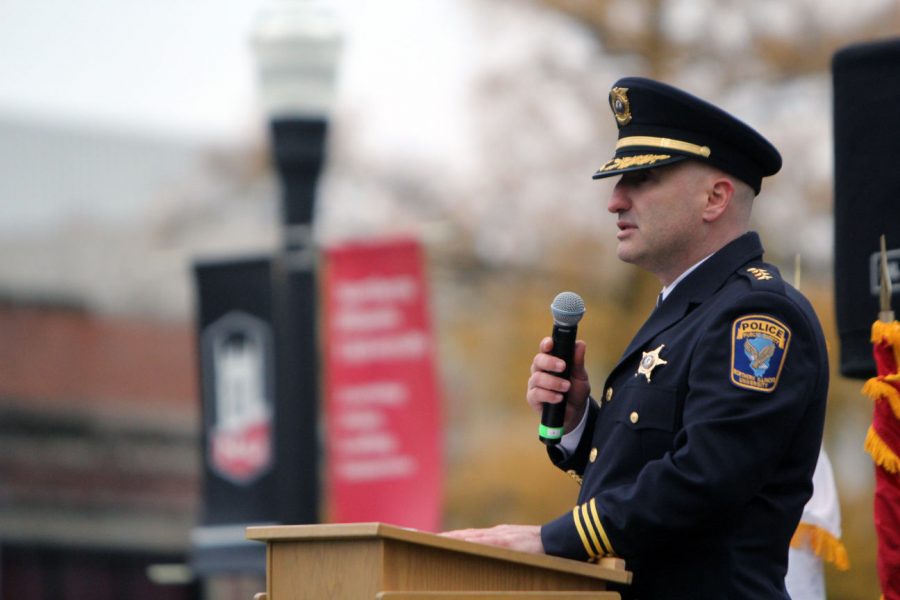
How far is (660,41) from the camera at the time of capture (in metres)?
17.6

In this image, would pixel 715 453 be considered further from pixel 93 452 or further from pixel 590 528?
pixel 93 452

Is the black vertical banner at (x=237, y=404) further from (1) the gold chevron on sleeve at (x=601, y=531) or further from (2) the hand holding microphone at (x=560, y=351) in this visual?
(1) the gold chevron on sleeve at (x=601, y=531)

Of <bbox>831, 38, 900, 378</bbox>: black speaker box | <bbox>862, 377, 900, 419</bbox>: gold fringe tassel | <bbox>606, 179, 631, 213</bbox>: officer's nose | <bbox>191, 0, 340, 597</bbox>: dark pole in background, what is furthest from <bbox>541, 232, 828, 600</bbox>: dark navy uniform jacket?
<bbox>191, 0, 340, 597</bbox>: dark pole in background

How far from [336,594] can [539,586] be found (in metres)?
0.41

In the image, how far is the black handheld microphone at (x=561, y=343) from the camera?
3898 mm

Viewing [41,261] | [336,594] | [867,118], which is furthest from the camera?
[41,261]

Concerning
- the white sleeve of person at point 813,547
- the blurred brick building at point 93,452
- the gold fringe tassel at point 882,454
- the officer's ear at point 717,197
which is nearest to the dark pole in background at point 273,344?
the white sleeve of person at point 813,547

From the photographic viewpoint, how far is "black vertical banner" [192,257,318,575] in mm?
10797

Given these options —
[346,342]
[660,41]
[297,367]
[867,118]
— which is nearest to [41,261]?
[660,41]

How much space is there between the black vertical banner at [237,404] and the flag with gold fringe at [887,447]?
5.98 m

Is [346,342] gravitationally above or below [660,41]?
below

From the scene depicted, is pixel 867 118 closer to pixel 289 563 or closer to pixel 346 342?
pixel 289 563

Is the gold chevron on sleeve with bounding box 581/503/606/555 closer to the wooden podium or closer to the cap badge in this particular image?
the wooden podium

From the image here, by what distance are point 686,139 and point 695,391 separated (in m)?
0.59
